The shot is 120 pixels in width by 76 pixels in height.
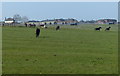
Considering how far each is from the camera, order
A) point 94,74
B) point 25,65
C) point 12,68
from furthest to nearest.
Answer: point 25,65
point 12,68
point 94,74

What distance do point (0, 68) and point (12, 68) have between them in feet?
1.87

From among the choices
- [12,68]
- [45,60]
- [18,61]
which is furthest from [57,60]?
[12,68]

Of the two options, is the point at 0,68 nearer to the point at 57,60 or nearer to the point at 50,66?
the point at 50,66

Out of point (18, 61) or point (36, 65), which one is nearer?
point (36, 65)

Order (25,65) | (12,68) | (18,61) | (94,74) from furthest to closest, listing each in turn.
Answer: (18,61)
(25,65)
(12,68)
(94,74)

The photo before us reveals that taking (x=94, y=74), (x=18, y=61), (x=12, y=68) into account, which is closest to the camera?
(x=94, y=74)

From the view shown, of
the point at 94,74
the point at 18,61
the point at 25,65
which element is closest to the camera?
the point at 94,74

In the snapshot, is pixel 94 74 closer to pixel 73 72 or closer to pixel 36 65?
pixel 73 72

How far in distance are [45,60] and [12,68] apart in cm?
360

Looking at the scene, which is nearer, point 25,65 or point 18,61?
point 25,65

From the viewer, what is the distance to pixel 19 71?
1515 centimetres

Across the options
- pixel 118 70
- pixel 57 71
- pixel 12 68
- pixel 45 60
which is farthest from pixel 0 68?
pixel 118 70

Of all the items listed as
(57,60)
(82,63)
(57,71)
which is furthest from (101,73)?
(57,60)

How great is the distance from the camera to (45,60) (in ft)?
63.5
